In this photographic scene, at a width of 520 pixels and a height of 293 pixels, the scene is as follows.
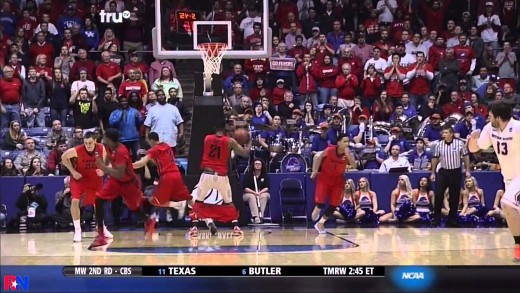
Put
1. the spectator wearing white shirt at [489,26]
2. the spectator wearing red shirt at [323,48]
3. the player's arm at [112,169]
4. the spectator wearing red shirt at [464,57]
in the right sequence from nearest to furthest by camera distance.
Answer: the player's arm at [112,169]
the spectator wearing red shirt at [323,48]
the spectator wearing red shirt at [464,57]
the spectator wearing white shirt at [489,26]

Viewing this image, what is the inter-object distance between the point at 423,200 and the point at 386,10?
6.38m

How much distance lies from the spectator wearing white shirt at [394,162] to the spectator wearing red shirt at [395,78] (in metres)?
2.76

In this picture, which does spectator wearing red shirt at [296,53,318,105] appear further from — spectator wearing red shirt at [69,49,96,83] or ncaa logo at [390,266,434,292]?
ncaa logo at [390,266,434,292]

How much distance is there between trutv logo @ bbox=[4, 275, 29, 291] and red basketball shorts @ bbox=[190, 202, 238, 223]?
17.1ft

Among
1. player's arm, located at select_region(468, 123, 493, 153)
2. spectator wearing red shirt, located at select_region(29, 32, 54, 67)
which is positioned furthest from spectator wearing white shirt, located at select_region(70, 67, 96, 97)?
player's arm, located at select_region(468, 123, 493, 153)

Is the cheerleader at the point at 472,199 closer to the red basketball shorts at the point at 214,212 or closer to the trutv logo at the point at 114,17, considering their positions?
the red basketball shorts at the point at 214,212

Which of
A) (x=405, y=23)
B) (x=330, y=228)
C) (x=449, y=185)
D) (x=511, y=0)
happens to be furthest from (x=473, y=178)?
(x=511, y=0)

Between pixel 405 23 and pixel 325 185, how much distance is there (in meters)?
7.18

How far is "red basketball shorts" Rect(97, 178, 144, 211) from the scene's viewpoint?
528 inches

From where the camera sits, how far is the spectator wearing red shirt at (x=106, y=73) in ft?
62.2

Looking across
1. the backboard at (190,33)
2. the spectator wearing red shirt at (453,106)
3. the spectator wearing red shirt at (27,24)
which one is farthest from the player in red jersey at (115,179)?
the spectator wearing red shirt at (27,24)

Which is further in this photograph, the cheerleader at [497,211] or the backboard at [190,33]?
the backboard at [190,33]

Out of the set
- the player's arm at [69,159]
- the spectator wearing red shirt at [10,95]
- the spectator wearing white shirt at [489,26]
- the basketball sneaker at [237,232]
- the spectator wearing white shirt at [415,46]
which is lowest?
the basketball sneaker at [237,232]

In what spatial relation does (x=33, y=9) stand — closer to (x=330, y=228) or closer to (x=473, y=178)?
(x=330, y=228)
